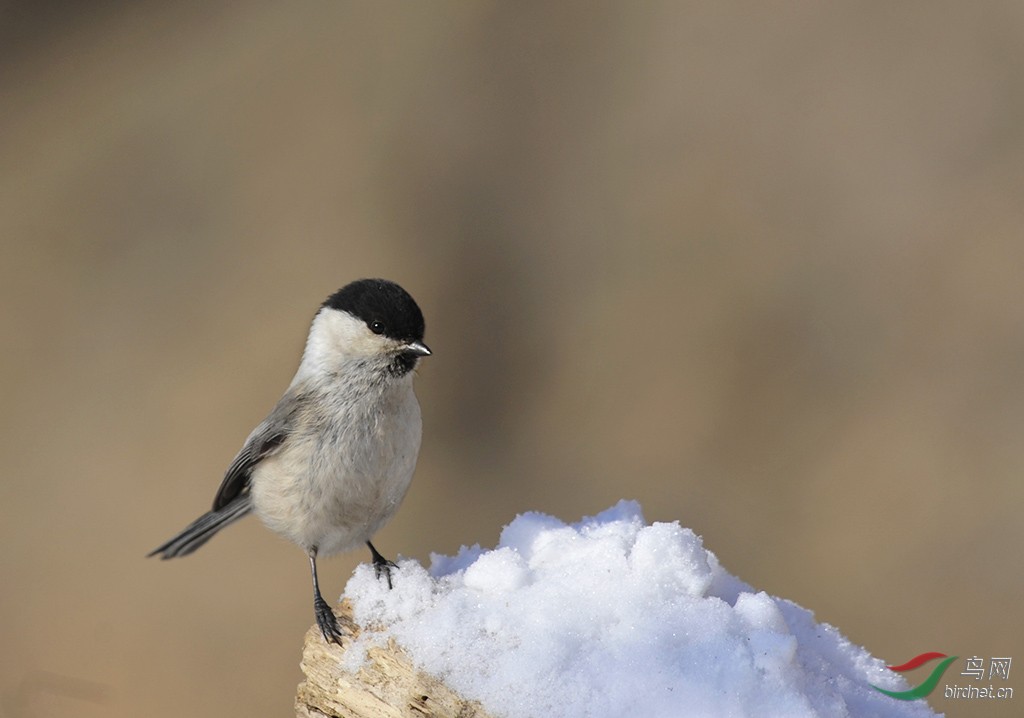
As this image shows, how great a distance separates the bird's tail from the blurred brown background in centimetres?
176

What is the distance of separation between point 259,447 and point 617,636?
3.74 ft

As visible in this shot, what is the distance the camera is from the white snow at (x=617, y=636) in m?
1.65

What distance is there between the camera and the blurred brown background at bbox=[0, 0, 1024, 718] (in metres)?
4.31

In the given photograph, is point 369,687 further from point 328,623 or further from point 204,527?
point 204,527

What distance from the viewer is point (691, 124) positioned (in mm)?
4879

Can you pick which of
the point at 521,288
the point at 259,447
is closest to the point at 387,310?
the point at 259,447

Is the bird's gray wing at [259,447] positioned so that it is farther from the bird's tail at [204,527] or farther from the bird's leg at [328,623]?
the bird's leg at [328,623]

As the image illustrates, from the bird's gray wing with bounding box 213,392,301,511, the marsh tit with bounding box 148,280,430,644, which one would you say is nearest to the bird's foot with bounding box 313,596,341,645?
the marsh tit with bounding box 148,280,430,644

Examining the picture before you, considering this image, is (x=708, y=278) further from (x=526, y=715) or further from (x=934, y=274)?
(x=526, y=715)

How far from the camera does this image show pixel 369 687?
1904 millimetres

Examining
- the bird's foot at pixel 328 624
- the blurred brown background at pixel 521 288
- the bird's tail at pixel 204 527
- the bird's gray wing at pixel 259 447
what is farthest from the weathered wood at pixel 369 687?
the blurred brown background at pixel 521 288

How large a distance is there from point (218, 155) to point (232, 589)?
2207 millimetres

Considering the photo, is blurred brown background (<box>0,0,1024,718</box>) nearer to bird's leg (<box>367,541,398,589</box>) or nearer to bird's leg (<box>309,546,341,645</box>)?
bird's leg (<box>367,541,398,589</box>)

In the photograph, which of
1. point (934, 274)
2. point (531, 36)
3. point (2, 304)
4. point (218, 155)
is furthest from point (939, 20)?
point (2, 304)
